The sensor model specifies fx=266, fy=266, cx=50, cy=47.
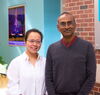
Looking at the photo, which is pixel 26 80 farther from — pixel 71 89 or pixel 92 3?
pixel 92 3

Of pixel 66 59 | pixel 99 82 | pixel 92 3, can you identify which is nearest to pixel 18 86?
pixel 66 59

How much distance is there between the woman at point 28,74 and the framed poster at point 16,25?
15.0 ft

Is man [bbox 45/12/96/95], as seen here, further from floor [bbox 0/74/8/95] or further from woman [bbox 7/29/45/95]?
floor [bbox 0/74/8/95]

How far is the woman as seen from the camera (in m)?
2.50

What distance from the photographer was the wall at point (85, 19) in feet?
14.2

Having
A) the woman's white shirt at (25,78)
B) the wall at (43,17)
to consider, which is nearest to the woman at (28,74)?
the woman's white shirt at (25,78)

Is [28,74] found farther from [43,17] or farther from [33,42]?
[43,17]

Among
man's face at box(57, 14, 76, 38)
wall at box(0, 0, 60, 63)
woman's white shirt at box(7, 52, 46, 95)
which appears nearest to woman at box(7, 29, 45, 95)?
woman's white shirt at box(7, 52, 46, 95)

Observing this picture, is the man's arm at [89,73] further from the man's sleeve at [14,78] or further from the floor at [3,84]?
the floor at [3,84]

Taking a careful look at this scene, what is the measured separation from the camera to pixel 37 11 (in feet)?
21.1

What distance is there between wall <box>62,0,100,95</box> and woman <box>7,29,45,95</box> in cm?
190

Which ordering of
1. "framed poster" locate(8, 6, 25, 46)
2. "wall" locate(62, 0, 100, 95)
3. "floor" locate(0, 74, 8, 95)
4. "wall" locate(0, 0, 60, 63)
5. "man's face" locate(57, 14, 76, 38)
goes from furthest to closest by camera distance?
"framed poster" locate(8, 6, 25, 46) < "wall" locate(0, 0, 60, 63) < "wall" locate(62, 0, 100, 95) < "floor" locate(0, 74, 8, 95) < "man's face" locate(57, 14, 76, 38)

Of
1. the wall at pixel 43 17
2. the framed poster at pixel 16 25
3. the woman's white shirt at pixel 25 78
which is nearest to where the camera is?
the woman's white shirt at pixel 25 78

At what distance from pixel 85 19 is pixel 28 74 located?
222cm
